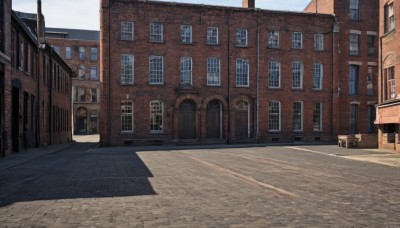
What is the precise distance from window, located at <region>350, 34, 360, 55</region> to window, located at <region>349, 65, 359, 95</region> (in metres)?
1.30

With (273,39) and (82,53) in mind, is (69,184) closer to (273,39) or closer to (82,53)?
(273,39)

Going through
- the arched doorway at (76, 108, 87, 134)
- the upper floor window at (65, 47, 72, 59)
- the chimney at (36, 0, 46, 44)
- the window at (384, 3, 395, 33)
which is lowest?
the arched doorway at (76, 108, 87, 134)

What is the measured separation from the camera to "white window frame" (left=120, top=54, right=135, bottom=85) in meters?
33.7

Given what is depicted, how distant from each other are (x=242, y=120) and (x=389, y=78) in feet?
41.9

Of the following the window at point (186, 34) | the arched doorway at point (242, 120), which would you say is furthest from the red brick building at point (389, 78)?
the window at point (186, 34)

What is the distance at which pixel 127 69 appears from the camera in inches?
1331

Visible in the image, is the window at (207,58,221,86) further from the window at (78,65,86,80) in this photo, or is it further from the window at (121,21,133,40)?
the window at (78,65,86,80)

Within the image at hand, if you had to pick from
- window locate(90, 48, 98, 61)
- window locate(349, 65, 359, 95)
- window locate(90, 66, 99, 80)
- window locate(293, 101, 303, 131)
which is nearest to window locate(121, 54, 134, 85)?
window locate(293, 101, 303, 131)

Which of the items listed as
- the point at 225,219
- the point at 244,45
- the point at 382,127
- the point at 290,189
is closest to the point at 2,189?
the point at 225,219

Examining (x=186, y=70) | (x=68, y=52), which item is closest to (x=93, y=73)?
(x=68, y=52)

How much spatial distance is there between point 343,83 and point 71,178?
3061cm

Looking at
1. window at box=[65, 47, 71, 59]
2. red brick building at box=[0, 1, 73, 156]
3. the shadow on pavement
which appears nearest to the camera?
the shadow on pavement

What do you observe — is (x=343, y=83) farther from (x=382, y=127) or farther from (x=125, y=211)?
(x=125, y=211)

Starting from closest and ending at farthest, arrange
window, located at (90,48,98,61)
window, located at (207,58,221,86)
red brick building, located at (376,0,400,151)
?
red brick building, located at (376,0,400,151) < window, located at (207,58,221,86) < window, located at (90,48,98,61)
